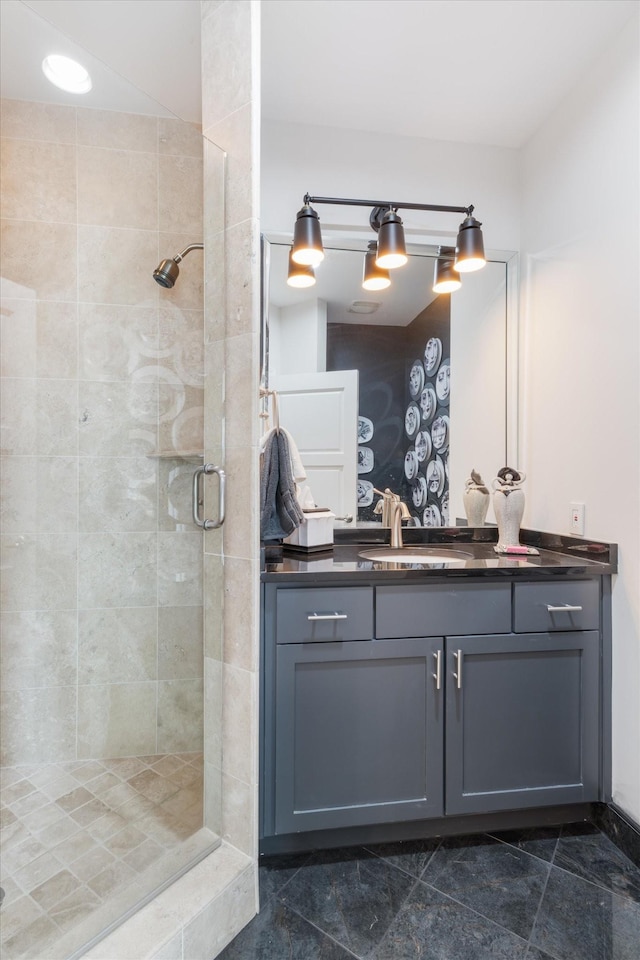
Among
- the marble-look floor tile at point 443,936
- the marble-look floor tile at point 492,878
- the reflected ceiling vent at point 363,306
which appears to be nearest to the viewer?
the marble-look floor tile at point 443,936

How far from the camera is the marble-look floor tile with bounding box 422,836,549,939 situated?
4.11 feet

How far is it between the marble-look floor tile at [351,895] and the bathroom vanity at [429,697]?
0.06 metres

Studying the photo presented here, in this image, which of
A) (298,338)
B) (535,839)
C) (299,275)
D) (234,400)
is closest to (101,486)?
(234,400)

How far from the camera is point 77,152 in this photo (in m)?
1.63

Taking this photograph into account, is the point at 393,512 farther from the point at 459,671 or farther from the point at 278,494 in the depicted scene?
the point at 459,671

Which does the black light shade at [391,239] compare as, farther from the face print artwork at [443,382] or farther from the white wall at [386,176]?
the face print artwork at [443,382]

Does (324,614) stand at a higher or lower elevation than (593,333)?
lower

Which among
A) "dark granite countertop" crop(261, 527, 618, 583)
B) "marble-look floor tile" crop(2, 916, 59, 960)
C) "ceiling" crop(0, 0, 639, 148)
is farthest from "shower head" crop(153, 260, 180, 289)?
"marble-look floor tile" crop(2, 916, 59, 960)

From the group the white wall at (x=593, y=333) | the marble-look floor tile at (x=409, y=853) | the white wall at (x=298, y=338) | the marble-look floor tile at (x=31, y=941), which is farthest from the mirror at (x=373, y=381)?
the marble-look floor tile at (x=31, y=941)

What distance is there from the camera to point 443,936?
1187 mm

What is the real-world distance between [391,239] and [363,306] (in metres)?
0.29

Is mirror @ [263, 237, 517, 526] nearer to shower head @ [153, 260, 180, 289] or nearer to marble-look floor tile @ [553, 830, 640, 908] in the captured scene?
shower head @ [153, 260, 180, 289]

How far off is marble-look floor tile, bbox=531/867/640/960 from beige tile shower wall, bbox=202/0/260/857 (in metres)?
0.76

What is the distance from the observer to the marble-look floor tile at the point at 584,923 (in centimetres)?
114
